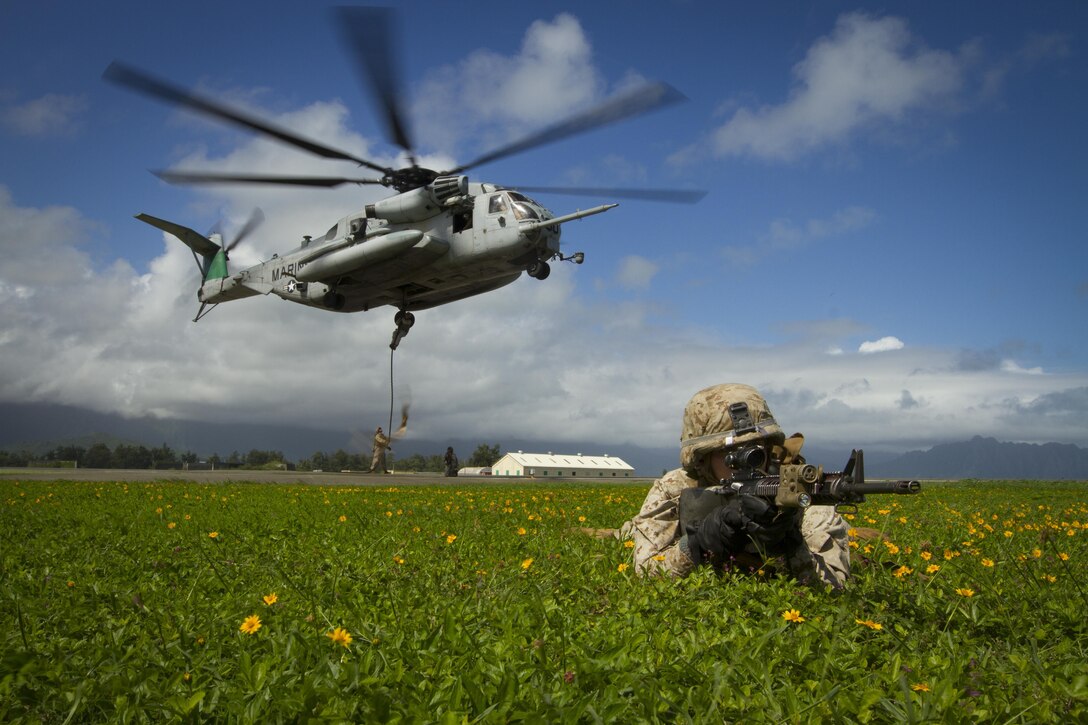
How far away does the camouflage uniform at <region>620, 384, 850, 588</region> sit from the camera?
11.7ft

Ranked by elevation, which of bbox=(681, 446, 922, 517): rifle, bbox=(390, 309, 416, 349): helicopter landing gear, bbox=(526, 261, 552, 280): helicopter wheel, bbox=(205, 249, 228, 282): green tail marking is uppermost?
bbox=(205, 249, 228, 282): green tail marking

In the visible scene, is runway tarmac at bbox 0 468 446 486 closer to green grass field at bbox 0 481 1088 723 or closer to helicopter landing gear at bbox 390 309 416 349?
helicopter landing gear at bbox 390 309 416 349

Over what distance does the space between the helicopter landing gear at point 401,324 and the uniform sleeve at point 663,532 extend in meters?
18.9

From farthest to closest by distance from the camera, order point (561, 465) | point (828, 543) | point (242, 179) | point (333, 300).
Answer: point (561, 465) → point (333, 300) → point (242, 179) → point (828, 543)

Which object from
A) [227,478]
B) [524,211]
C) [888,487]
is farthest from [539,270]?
[888,487]

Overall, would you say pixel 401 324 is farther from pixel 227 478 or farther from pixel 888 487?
pixel 888 487

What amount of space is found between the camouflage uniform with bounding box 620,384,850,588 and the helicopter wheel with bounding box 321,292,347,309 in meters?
18.3

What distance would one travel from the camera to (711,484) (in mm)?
4023

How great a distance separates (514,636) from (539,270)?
16720 mm

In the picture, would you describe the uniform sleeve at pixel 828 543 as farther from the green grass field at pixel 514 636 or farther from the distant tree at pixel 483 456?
the distant tree at pixel 483 456

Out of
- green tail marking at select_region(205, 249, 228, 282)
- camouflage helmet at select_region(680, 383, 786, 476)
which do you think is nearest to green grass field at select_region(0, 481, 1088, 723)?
camouflage helmet at select_region(680, 383, 786, 476)

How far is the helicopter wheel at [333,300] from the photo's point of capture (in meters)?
20.8

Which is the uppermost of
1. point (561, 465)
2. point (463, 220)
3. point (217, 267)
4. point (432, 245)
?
point (217, 267)

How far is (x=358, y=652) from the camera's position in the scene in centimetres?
244
